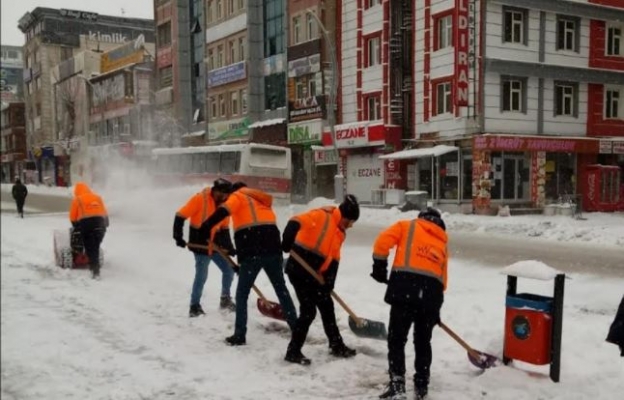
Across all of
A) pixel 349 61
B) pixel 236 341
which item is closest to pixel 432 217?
pixel 236 341

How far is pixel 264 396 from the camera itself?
14.5 ft

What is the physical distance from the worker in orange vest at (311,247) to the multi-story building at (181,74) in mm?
2136

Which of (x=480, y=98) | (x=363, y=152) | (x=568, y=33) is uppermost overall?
(x=480, y=98)

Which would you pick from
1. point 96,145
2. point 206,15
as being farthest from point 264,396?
point 206,15

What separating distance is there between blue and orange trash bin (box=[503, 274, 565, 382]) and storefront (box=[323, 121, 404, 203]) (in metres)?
4.14

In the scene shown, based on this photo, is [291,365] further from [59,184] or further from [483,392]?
[59,184]

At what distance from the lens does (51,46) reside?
405cm

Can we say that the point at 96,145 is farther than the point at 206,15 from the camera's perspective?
No

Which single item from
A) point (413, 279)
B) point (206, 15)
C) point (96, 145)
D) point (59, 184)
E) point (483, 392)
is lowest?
point (483, 392)

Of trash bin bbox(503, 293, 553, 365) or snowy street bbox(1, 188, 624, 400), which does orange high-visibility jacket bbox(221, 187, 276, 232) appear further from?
trash bin bbox(503, 293, 553, 365)

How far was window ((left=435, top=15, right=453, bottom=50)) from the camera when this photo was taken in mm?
19770

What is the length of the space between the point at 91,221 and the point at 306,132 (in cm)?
356

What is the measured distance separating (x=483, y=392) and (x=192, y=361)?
8.06ft

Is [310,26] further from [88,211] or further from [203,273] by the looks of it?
[88,211]
